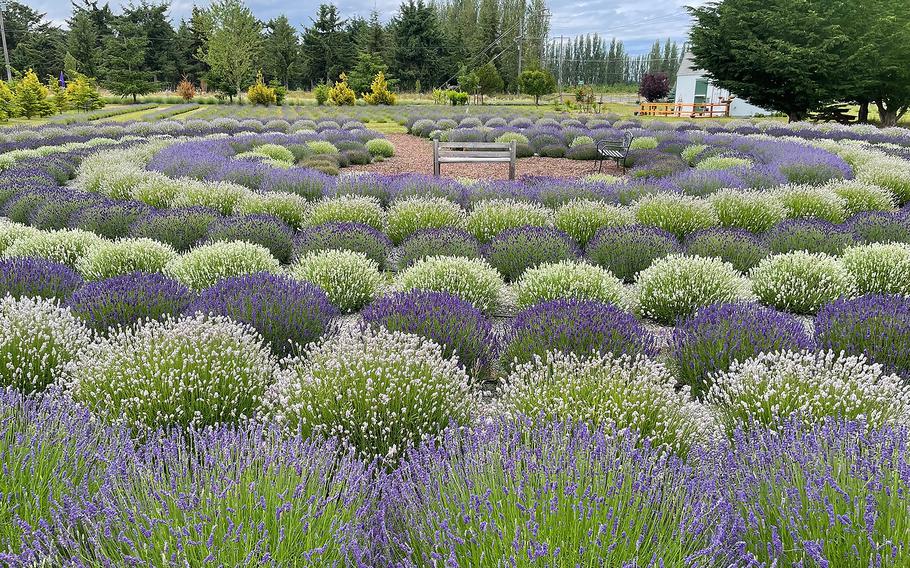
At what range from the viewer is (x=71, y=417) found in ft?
9.62

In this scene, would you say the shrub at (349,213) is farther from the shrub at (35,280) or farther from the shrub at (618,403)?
the shrub at (618,403)

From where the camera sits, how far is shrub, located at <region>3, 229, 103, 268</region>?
6930 millimetres

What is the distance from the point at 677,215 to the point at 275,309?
A: 18.9ft

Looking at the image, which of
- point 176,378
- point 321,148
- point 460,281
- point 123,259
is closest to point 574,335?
point 460,281

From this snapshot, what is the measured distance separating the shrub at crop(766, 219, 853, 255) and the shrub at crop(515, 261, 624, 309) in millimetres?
2795

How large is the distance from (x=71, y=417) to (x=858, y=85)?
33724mm

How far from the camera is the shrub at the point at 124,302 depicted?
490cm

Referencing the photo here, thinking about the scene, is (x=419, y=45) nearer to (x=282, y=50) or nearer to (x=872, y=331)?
(x=282, y=50)

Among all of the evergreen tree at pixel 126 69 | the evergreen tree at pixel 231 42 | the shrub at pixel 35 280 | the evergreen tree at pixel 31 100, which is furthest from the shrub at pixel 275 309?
the evergreen tree at pixel 126 69

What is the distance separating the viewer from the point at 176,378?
11.6 feet

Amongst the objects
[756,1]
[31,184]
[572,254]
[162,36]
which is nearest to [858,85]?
[756,1]

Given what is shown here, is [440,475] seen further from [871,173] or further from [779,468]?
[871,173]

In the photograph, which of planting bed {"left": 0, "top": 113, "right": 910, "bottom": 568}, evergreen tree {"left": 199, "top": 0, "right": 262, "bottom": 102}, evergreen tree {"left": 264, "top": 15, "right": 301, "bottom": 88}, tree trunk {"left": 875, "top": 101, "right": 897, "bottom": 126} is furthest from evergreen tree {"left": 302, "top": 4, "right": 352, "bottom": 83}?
planting bed {"left": 0, "top": 113, "right": 910, "bottom": 568}

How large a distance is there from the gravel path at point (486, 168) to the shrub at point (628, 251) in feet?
24.3
